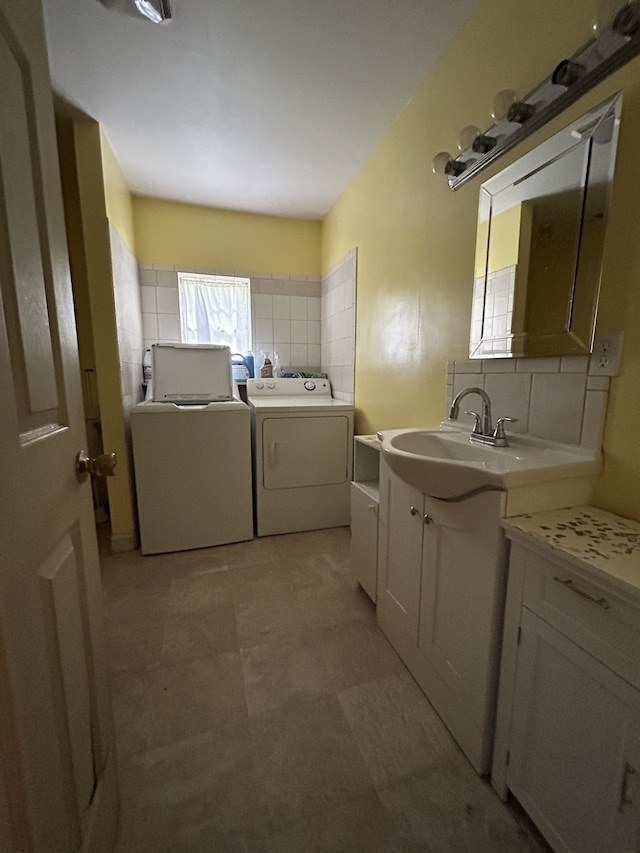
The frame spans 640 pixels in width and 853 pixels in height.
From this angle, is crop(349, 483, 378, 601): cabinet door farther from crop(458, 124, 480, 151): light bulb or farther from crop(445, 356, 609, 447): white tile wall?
crop(458, 124, 480, 151): light bulb

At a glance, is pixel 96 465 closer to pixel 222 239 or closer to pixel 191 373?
pixel 191 373

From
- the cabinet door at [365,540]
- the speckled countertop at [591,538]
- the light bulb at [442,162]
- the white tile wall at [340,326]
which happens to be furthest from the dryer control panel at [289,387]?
the speckled countertop at [591,538]

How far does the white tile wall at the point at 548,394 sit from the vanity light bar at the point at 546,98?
71 centimetres

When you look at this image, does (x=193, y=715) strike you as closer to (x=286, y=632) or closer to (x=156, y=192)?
(x=286, y=632)

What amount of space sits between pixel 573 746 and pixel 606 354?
36.2 inches

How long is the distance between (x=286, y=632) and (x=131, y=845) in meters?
0.76

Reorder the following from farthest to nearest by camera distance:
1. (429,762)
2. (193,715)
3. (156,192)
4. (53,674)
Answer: (156,192) → (193,715) → (429,762) → (53,674)

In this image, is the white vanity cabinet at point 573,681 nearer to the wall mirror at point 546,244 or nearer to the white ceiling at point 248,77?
the wall mirror at point 546,244

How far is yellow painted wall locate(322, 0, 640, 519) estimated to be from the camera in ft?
2.91

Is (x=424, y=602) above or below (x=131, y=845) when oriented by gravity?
above

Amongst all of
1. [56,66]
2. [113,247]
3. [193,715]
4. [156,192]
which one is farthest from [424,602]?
[156,192]

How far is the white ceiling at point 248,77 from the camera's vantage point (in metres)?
1.28

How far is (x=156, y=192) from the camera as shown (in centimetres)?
252

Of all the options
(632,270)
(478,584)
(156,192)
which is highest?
(156,192)
